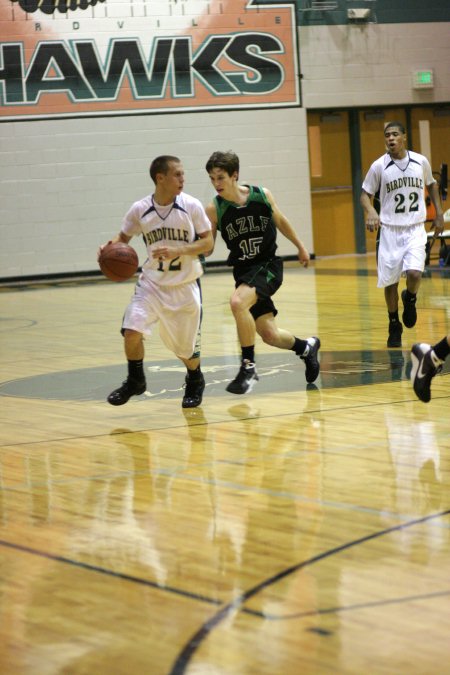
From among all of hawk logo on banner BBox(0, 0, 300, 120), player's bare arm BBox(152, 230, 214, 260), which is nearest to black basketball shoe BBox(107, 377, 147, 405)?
player's bare arm BBox(152, 230, 214, 260)

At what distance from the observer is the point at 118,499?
4.86m

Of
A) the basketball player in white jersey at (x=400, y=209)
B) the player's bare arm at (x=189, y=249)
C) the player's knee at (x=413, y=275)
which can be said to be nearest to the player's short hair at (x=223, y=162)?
the player's bare arm at (x=189, y=249)

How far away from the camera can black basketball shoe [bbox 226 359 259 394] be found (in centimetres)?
730

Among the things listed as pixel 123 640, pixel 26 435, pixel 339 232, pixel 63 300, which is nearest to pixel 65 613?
pixel 123 640

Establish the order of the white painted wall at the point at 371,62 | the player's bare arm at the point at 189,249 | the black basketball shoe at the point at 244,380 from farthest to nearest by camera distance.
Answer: the white painted wall at the point at 371,62 → the black basketball shoe at the point at 244,380 → the player's bare arm at the point at 189,249

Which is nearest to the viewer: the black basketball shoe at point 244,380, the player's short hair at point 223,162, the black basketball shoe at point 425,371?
the black basketball shoe at point 425,371

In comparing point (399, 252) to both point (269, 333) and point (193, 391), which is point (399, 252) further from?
point (193, 391)

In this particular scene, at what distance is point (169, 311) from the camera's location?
6875mm

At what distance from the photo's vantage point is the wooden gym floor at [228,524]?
3.09 m

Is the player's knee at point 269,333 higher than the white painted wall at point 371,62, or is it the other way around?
the white painted wall at point 371,62

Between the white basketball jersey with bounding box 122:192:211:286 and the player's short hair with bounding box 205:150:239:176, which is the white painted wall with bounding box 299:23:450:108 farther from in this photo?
the white basketball jersey with bounding box 122:192:211:286

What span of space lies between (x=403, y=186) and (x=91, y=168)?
1058cm

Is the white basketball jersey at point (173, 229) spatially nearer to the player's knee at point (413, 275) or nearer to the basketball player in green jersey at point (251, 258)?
the basketball player in green jersey at point (251, 258)

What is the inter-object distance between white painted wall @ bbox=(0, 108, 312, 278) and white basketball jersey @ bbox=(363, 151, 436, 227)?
1030 centimetres
